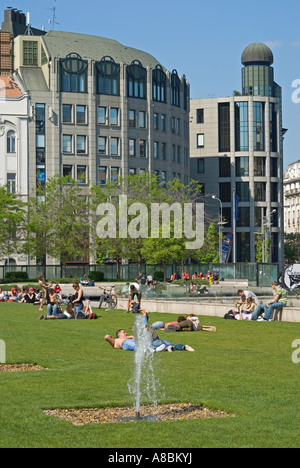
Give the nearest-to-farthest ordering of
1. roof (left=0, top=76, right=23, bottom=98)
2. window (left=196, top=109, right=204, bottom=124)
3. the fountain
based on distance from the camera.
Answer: the fountain, roof (left=0, top=76, right=23, bottom=98), window (left=196, top=109, right=204, bottom=124)

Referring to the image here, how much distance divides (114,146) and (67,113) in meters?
7.33

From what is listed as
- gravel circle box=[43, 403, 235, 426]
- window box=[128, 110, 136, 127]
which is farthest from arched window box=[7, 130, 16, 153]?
gravel circle box=[43, 403, 235, 426]

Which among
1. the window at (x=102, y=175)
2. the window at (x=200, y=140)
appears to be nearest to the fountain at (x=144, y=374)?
the window at (x=102, y=175)

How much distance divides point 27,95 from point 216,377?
8827 cm

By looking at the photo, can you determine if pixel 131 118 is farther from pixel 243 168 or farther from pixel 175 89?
pixel 243 168

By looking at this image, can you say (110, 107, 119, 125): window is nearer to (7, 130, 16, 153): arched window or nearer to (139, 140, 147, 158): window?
(139, 140, 147, 158): window

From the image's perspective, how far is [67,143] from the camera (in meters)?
104

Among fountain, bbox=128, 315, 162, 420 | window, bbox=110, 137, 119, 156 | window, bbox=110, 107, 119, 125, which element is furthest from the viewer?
window, bbox=110, 137, 119, 156

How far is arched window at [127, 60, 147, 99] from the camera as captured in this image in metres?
107

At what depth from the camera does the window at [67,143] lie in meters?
104

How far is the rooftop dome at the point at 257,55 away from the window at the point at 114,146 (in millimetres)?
45850

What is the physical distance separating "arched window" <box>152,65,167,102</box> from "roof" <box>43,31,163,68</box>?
1498mm

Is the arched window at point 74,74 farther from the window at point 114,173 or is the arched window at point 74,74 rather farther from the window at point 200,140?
the window at point 200,140
